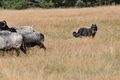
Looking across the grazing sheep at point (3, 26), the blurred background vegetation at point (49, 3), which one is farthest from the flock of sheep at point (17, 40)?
the blurred background vegetation at point (49, 3)

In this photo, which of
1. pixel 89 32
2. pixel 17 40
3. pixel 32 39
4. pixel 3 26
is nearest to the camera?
pixel 17 40

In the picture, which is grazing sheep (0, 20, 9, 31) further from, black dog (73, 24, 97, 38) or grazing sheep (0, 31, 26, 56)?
black dog (73, 24, 97, 38)

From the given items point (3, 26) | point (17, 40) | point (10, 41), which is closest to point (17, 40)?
point (17, 40)

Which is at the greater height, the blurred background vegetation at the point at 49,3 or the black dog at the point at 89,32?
the blurred background vegetation at the point at 49,3

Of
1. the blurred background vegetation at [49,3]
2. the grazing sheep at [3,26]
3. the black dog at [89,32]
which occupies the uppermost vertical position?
the blurred background vegetation at [49,3]

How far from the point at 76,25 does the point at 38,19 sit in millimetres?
4082

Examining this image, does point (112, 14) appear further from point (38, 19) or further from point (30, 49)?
point (30, 49)

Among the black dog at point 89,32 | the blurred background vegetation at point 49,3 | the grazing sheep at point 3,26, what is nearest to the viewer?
the grazing sheep at point 3,26

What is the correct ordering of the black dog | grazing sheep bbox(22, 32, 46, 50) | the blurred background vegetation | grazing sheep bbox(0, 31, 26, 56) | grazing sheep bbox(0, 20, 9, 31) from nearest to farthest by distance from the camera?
grazing sheep bbox(0, 31, 26, 56)
grazing sheep bbox(22, 32, 46, 50)
grazing sheep bbox(0, 20, 9, 31)
the black dog
the blurred background vegetation

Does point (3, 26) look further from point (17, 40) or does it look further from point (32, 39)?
point (17, 40)

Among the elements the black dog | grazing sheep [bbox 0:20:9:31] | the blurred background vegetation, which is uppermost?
the blurred background vegetation

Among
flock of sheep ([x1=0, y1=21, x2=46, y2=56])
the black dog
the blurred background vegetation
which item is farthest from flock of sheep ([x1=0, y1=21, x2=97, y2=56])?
the blurred background vegetation

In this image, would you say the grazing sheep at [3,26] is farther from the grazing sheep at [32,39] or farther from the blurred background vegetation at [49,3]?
the blurred background vegetation at [49,3]

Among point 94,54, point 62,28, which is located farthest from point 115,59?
point 62,28
